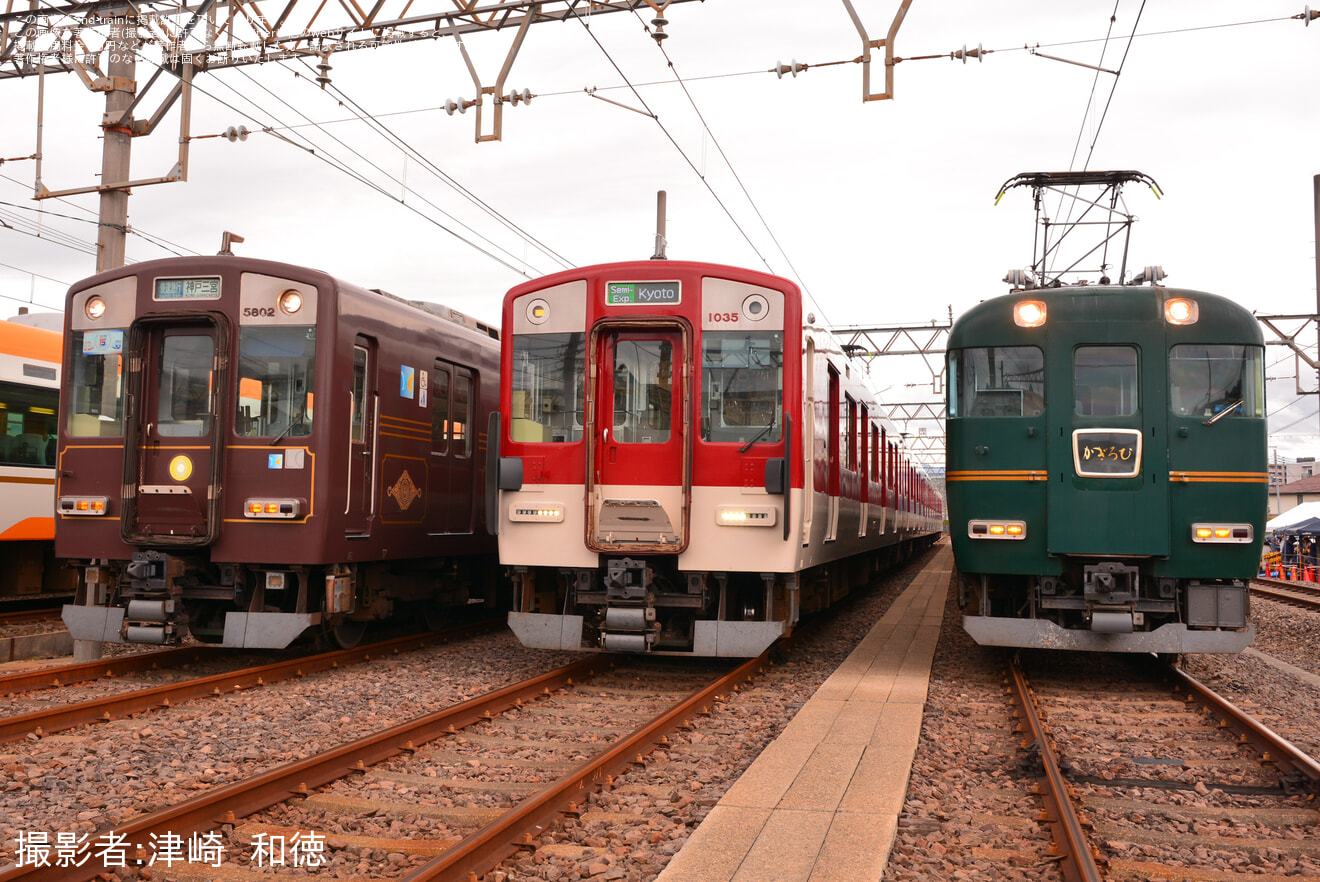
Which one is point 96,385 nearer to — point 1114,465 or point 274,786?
point 274,786

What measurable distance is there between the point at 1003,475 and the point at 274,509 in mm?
5959

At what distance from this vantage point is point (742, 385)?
8.99m

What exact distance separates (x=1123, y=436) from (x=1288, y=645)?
6152 mm

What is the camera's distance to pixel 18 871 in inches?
151

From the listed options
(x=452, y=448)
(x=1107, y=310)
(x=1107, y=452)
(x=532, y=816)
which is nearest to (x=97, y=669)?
(x=452, y=448)

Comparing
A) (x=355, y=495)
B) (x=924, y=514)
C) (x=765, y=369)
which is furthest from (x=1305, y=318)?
(x=355, y=495)

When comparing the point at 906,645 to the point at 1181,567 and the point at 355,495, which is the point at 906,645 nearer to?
the point at 1181,567

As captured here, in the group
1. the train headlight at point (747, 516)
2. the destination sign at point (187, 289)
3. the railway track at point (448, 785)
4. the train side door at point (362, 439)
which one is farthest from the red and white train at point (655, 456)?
the destination sign at point (187, 289)

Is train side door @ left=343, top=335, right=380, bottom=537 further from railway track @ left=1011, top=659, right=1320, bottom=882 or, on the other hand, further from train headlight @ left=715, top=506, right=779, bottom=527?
railway track @ left=1011, top=659, right=1320, bottom=882

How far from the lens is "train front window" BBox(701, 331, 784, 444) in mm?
8914

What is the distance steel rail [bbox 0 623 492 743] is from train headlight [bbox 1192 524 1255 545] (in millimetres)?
7094

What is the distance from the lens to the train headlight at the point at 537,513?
904 centimetres

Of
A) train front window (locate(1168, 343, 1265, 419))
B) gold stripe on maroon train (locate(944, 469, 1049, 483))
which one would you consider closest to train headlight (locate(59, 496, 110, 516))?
gold stripe on maroon train (locate(944, 469, 1049, 483))

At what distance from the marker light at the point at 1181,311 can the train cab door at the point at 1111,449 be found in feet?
0.56
